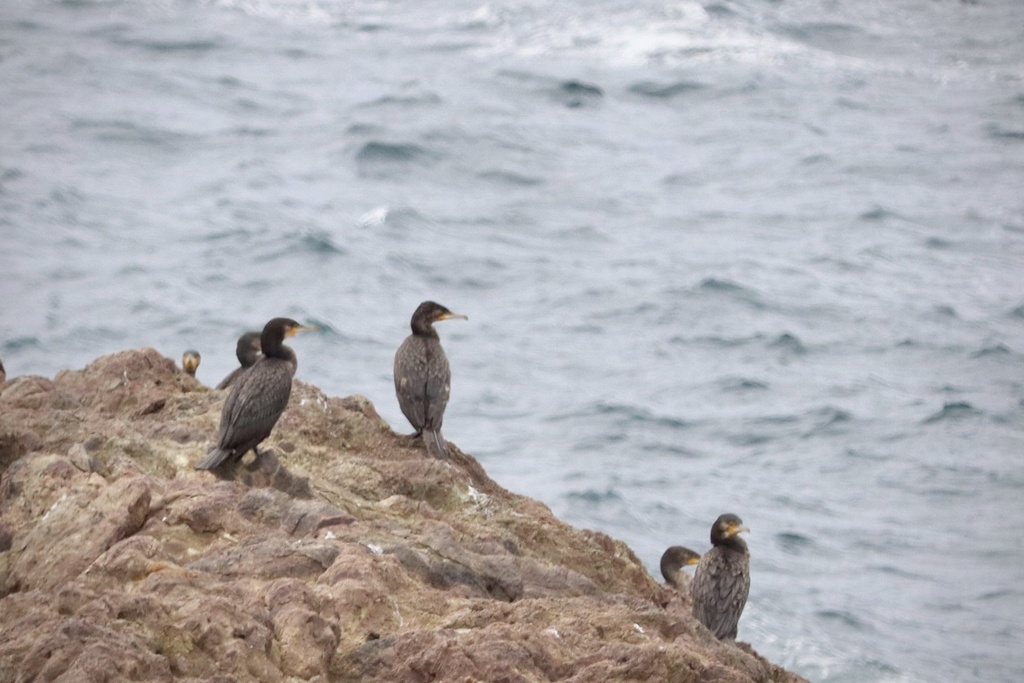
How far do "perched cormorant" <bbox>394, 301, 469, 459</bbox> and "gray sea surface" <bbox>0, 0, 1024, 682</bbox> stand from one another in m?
9.80

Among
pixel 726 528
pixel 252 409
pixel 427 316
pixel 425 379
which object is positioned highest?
pixel 252 409

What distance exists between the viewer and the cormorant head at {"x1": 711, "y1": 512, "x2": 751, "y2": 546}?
11.1 meters

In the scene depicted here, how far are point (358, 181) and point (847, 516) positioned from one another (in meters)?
19.8

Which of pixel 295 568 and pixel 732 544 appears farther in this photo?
pixel 732 544

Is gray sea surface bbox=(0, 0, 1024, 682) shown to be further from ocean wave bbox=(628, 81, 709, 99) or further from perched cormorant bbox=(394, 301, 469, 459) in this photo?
perched cormorant bbox=(394, 301, 469, 459)

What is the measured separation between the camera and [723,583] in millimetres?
10789

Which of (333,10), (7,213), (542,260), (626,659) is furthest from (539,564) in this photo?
(333,10)

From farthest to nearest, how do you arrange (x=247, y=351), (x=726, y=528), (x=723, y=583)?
1. (x=247, y=351)
2. (x=726, y=528)
3. (x=723, y=583)

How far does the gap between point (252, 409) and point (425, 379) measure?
2.26 meters

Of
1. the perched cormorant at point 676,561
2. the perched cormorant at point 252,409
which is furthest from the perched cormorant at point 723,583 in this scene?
the perched cormorant at point 252,409

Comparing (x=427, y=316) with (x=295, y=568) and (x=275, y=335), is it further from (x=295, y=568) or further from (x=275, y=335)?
(x=295, y=568)

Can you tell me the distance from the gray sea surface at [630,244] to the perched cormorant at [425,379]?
9797mm

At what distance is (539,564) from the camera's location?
796cm

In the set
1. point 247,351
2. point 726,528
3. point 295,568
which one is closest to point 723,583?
point 726,528
